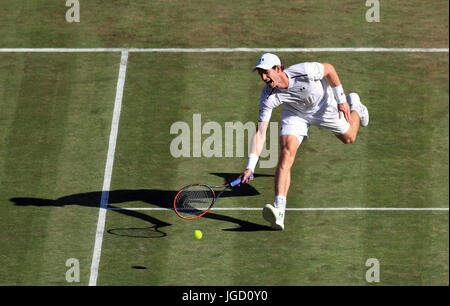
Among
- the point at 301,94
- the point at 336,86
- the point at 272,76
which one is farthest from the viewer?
the point at 336,86

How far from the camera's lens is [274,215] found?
16.1 meters

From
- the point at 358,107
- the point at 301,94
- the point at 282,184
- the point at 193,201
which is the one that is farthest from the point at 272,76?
the point at 358,107

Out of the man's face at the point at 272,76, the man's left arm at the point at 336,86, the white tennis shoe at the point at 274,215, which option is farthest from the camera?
the man's left arm at the point at 336,86

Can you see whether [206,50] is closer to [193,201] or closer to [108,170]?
[108,170]

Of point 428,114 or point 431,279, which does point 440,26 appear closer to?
point 428,114

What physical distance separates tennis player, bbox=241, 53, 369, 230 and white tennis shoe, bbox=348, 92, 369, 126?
0.68 metres

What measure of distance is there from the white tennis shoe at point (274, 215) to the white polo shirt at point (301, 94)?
1.33 metres

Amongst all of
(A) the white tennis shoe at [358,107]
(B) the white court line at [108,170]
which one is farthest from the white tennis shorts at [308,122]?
(B) the white court line at [108,170]

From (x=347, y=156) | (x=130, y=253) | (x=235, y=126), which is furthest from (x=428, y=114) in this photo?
(x=130, y=253)

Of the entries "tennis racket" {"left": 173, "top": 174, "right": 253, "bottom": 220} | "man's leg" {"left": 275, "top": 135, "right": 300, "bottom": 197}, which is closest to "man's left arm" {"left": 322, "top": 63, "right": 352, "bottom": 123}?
"man's leg" {"left": 275, "top": 135, "right": 300, "bottom": 197}

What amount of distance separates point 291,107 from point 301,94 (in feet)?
1.19

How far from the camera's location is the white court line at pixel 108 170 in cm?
1611

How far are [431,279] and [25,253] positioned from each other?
19.8 ft

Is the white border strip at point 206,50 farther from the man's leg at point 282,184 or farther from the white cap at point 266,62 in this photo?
the white cap at point 266,62
